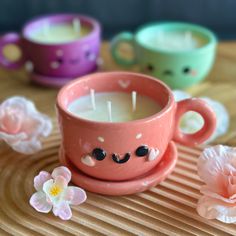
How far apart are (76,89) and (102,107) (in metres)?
0.03

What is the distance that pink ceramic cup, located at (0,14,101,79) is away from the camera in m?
0.75

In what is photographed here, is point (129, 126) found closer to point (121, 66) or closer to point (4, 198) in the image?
point (4, 198)

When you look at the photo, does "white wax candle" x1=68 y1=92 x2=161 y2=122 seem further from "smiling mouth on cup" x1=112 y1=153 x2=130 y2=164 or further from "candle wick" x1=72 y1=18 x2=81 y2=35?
"candle wick" x1=72 y1=18 x2=81 y2=35

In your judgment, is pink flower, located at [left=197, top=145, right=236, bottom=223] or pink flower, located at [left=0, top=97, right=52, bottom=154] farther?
pink flower, located at [left=0, top=97, right=52, bottom=154]

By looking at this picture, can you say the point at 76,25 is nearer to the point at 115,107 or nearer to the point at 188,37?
the point at 188,37

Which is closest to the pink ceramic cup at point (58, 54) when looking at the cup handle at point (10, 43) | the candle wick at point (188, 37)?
the cup handle at point (10, 43)

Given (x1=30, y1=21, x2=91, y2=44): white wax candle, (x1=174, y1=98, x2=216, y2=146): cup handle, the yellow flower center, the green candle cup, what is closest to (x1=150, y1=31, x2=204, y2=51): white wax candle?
the green candle cup

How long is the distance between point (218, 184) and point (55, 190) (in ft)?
0.52

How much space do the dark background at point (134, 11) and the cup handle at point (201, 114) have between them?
459 millimetres

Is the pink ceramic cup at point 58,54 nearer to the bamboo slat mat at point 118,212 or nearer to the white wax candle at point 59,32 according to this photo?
the white wax candle at point 59,32

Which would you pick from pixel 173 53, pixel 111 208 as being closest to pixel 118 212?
pixel 111 208

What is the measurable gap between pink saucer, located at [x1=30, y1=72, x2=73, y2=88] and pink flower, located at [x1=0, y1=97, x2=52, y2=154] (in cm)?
14

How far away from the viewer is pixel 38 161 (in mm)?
602

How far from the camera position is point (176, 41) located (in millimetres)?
789
